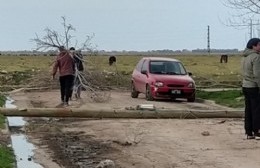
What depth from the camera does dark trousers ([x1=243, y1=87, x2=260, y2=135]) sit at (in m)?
13.1

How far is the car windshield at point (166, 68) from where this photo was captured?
2586 centimetres

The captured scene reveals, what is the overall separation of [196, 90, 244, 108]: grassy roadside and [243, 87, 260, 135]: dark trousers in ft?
29.3

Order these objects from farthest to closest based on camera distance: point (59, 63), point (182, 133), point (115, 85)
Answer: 1. point (115, 85)
2. point (59, 63)
3. point (182, 133)

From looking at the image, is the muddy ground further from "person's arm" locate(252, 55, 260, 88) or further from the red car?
the red car

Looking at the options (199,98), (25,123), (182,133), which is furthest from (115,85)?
(182,133)

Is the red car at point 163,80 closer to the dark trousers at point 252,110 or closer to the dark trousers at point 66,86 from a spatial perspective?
the dark trousers at point 66,86

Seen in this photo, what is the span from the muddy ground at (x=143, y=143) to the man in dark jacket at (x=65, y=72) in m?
2.60

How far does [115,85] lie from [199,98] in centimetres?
661

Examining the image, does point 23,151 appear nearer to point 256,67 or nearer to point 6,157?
point 6,157

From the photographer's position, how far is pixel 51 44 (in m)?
22.6

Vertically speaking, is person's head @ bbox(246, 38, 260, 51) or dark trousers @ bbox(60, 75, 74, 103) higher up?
person's head @ bbox(246, 38, 260, 51)

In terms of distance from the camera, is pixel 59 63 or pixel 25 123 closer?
pixel 25 123

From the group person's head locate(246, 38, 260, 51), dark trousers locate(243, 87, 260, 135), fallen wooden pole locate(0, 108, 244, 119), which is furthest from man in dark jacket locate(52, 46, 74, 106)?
person's head locate(246, 38, 260, 51)

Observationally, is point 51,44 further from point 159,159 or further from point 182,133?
point 159,159
